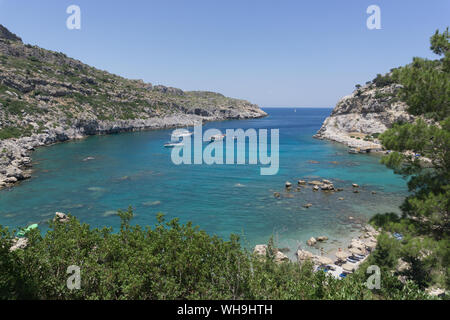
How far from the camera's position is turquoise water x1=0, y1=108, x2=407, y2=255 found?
3235 cm

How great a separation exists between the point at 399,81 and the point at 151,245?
1634 centimetres

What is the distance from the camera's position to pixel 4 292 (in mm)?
10750

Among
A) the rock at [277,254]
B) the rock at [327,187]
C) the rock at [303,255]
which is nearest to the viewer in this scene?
the rock at [277,254]

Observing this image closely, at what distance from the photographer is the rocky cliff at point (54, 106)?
70213 mm

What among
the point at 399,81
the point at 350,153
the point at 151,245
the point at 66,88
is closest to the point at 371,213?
the point at 399,81

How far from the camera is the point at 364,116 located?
313 ft

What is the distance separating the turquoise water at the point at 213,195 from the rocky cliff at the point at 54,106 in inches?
301

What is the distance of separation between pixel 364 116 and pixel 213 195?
252 ft

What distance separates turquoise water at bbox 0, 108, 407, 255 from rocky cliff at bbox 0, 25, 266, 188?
7.65m

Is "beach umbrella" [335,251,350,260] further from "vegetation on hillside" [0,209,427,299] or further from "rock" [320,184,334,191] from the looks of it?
"rock" [320,184,334,191]

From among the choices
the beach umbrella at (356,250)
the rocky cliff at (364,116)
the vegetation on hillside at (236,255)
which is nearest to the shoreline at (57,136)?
the vegetation on hillside at (236,255)
